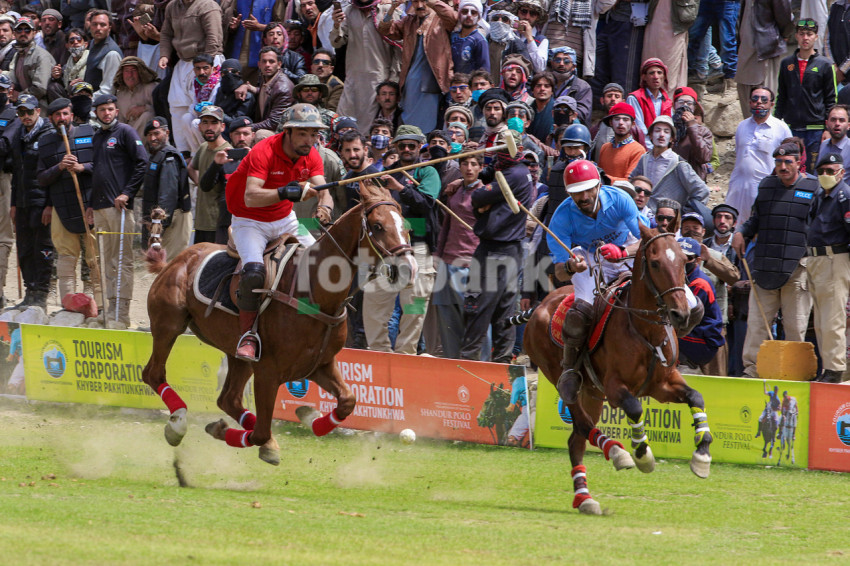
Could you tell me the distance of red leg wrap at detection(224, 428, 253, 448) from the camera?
9.91 m

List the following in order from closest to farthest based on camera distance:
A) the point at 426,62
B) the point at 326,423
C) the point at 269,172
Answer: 1. the point at 269,172
2. the point at 326,423
3. the point at 426,62

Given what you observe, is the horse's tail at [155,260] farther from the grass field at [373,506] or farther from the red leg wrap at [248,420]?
the red leg wrap at [248,420]

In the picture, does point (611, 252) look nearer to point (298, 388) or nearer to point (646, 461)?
point (646, 461)

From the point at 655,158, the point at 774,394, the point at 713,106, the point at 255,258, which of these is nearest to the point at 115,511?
the point at 255,258

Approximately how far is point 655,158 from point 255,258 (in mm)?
6001

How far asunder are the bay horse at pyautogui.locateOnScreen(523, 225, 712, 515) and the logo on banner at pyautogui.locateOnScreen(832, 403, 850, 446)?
251cm

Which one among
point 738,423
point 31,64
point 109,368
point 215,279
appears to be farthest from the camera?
point 31,64

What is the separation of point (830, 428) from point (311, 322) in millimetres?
5375

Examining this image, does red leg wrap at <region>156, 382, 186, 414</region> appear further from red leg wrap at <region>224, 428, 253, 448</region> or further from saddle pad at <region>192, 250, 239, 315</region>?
saddle pad at <region>192, 250, 239, 315</region>

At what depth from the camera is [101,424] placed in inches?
545

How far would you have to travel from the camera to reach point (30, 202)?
17531 mm

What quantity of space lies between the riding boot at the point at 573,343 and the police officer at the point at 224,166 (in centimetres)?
639

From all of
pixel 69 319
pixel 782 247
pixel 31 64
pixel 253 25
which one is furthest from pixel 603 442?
pixel 31 64

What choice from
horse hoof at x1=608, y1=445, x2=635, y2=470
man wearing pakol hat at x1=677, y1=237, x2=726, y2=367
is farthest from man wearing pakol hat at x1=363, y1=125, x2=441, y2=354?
horse hoof at x1=608, y1=445, x2=635, y2=470
